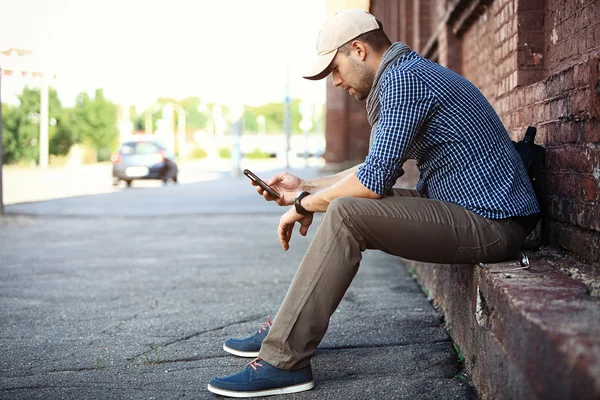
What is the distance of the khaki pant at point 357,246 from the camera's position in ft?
9.64

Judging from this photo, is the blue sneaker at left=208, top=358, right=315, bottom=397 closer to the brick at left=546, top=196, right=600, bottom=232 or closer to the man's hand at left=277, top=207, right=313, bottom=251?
the man's hand at left=277, top=207, right=313, bottom=251

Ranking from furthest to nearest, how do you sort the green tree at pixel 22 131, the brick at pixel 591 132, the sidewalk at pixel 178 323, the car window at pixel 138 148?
the green tree at pixel 22 131 < the car window at pixel 138 148 < the sidewalk at pixel 178 323 < the brick at pixel 591 132

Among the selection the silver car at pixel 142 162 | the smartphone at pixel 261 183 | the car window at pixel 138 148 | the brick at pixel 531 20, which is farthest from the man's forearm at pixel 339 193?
the car window at pixel 138 148

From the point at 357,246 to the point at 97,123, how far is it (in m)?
48.0

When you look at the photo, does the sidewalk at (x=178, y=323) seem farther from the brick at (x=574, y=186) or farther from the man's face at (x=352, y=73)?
the man's face at (x=352, y=73)

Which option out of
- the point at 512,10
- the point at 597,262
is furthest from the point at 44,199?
the point at 597,262

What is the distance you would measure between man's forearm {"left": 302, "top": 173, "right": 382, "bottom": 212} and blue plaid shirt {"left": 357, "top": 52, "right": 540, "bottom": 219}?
0.03 meters

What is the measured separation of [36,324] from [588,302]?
3.25 m

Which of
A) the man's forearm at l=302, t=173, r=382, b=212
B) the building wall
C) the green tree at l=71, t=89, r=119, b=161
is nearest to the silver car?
the building wall

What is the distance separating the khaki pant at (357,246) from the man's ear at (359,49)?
71cm

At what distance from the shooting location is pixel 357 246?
2.98 meters

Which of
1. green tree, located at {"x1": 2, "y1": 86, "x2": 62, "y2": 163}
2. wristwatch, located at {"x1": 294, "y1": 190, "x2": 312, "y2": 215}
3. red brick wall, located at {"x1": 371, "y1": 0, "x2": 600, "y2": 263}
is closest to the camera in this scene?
red brick wall, located at {"x1": 371, "y1": 0, "x2": 600, "y2": 263}

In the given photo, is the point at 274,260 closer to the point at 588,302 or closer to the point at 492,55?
the point at 492,55

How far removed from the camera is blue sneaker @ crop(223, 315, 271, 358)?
11.9 ft
